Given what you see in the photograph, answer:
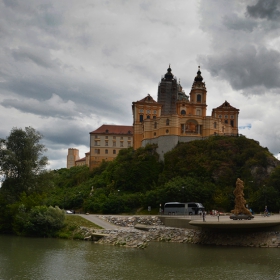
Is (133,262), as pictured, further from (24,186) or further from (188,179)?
(188,179)

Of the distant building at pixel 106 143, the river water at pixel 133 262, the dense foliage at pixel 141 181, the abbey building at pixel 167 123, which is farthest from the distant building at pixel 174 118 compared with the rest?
the river water at pixel 133 262

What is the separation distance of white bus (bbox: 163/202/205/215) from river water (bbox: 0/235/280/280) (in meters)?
15.9

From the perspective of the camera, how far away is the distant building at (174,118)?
7525 cm

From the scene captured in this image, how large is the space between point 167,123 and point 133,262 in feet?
162

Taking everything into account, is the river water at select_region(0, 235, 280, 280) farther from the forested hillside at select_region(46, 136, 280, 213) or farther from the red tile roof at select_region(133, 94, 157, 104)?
the red tile roof at select_region(133, 94, 157, 104)

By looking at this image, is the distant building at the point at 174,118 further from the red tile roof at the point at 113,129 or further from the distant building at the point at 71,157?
the distant building at the point at 71,157

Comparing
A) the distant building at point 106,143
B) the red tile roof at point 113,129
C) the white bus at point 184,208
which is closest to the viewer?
the white bus at point 184,208

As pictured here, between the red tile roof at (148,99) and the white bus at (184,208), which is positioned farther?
the red tile roof at (148,99)

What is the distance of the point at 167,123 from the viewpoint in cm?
7538

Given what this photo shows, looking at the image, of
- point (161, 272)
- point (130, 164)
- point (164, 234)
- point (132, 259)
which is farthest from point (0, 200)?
point (130, 164)

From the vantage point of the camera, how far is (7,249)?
33.5 m

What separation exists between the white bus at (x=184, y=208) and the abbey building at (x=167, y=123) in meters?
20.7

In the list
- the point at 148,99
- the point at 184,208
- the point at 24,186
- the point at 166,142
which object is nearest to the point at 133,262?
the point at 24,186

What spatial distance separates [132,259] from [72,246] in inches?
331
